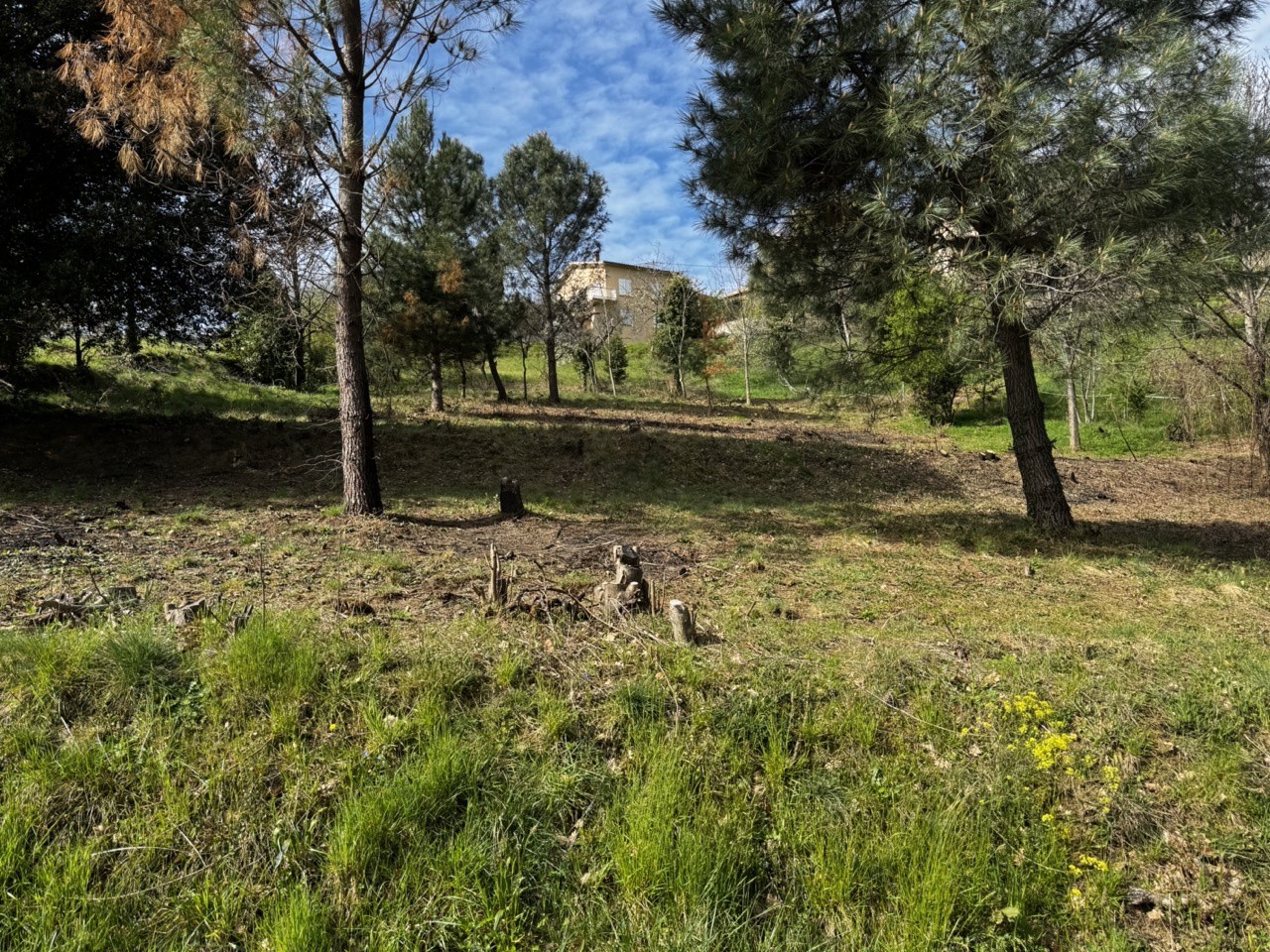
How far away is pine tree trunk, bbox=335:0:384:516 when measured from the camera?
689cm

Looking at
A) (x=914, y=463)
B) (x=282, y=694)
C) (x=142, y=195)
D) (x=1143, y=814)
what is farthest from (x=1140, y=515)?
(x=142, y=195)

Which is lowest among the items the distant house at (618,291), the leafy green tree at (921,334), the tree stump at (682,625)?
the tree stump at (682,625)

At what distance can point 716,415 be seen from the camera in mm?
20188

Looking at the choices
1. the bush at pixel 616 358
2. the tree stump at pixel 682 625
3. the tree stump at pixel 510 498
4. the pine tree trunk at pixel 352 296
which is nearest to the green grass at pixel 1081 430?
the bush at pixel 616 358

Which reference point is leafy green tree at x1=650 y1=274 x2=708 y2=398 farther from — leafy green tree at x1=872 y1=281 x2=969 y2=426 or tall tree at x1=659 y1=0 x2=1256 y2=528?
tall tree at x1=659 y1=0 x2=1256 y2=528

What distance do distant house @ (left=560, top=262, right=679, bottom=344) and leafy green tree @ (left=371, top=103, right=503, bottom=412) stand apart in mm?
4078

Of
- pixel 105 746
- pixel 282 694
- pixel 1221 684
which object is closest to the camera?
pixel 105 746

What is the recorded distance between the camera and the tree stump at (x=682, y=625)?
3.72 meters

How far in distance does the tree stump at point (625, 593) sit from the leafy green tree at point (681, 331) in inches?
769

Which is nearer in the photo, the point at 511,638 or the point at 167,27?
the point at 511,638

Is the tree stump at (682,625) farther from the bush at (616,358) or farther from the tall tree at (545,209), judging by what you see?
the bush at (616,358)

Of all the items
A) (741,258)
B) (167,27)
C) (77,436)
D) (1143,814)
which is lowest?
(1143,814)

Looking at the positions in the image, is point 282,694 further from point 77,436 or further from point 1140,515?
point 1140,515

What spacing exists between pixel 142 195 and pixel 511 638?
1025cm
